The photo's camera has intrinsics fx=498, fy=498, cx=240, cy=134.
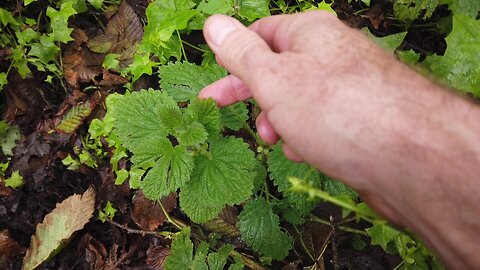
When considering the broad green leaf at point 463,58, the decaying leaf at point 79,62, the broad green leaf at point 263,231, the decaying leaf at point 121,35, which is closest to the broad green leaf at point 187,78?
the broad green leaf at point 263,231

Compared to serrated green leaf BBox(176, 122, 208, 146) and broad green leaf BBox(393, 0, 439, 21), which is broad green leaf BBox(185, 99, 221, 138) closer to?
serrated green leaf BBox(176, 122, 208, 146)

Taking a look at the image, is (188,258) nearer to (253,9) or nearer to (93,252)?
(93,252)

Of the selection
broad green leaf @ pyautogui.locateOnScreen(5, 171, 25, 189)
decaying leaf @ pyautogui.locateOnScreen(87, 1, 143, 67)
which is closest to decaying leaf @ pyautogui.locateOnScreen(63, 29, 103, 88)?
decaying leaf @ pyautogui.locateOnScreen(87, 1, 143, 67)

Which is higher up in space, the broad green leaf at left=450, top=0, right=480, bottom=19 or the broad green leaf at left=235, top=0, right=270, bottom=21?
the broad green leaf at left=450, top=0, right=480, bottom=19

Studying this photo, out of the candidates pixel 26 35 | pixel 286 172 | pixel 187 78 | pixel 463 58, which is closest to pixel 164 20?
pixel 187 78

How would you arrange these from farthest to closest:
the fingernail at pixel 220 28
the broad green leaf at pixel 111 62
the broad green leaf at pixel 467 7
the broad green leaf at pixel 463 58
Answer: the broad green leaf at pixel 111 62, the broad green leaf at pixel 467 7, the broad green leaf at pixel 463 58, the fingernail at pixel 220 28

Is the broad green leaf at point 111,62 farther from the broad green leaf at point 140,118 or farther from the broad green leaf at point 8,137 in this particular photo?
the broad green leaf at point 140,118
